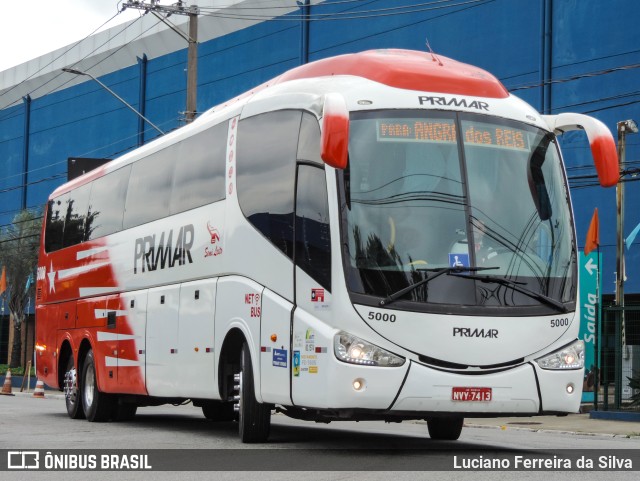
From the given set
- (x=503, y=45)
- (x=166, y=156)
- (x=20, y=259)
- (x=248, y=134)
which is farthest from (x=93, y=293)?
(x=20, y=259)

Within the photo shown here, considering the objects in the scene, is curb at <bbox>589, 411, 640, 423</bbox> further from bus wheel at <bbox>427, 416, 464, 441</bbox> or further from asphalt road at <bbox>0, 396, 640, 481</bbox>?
bus wheel at <bbox>427, 416, 464, 441</bbox>

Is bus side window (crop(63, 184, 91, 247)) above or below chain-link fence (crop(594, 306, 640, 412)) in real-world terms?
above

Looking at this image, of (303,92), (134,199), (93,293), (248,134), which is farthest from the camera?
(93,293)

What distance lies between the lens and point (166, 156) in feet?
56.4

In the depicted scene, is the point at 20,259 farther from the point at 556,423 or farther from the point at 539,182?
the point at 539,182

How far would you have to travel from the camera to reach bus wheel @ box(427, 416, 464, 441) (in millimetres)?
14852

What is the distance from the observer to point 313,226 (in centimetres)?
1222

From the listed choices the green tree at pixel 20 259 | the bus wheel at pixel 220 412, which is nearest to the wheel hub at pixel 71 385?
the bus wheel at pixel 220 412

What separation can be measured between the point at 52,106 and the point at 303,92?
55.6 metres

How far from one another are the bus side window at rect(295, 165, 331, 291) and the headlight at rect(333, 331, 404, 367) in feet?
1.84

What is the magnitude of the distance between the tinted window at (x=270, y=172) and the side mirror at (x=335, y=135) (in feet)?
5.34

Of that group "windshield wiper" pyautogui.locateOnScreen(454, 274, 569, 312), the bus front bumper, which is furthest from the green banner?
the bus front bumper

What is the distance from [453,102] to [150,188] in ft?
21.1

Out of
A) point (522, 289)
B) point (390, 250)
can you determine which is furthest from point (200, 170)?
point (522, 289)
